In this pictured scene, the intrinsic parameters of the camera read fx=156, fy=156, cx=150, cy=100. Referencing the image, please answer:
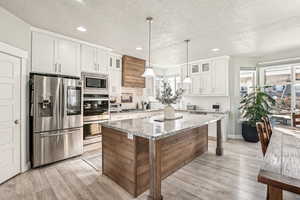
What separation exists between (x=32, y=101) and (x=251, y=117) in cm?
549

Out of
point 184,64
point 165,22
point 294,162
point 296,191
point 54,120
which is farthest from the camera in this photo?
point 184,64

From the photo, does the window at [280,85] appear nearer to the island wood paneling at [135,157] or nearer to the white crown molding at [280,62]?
the white crown molding at [280,62]

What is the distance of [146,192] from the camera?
222 centimetres

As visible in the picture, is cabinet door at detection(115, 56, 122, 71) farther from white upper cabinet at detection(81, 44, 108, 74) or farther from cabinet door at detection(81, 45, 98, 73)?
cabinet door at detection(81, 45, 98, 73)

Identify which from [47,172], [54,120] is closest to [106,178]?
[47,172]

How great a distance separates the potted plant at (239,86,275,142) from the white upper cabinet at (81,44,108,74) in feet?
14.0

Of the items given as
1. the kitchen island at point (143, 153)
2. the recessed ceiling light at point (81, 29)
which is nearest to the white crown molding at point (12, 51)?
the recessed ceiling light at point (81, 29)

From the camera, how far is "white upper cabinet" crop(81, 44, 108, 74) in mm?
3779

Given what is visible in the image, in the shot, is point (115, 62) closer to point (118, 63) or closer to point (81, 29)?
point (118, 63)

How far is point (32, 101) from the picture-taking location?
283 cm

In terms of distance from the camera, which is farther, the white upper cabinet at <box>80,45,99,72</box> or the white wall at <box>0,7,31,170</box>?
the white upper cabinet at <box>80,45,99,72</box>

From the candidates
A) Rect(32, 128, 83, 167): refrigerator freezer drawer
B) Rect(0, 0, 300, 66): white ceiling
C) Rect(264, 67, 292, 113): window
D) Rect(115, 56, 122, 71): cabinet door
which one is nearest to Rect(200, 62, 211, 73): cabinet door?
Rect(0, 0, 300, 66): white ceiling

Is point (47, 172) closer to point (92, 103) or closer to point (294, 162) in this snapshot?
point (92, 103)

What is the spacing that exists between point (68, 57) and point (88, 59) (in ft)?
1.56
